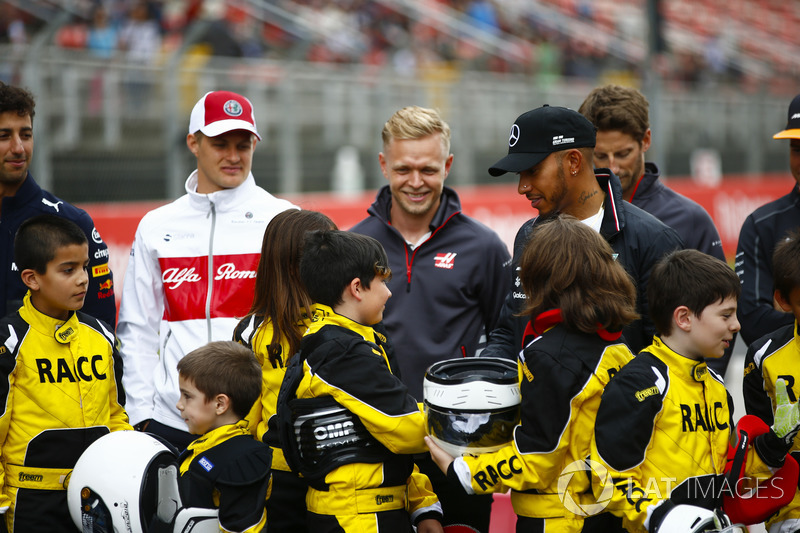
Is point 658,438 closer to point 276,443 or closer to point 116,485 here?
point 276,443

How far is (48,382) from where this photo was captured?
388 cm

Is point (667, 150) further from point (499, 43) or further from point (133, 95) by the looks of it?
point (133, 95)

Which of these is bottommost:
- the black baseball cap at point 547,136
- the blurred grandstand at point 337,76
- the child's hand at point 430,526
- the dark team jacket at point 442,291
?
the child's hand at point 430,526

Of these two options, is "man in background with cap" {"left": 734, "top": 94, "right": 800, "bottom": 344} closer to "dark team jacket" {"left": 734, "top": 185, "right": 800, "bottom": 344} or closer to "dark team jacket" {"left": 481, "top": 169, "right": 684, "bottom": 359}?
"dark team jacket" {"left": 734, "top": 185, "right": 800, "bottom": 344}

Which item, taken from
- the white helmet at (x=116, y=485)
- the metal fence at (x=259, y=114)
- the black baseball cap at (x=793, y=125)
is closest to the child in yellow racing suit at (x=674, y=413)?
the black baseball cap at (x=793, y=125)

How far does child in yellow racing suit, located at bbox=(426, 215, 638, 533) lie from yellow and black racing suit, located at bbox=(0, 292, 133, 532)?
160 cm

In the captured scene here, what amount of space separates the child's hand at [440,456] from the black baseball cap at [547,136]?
4.04ft

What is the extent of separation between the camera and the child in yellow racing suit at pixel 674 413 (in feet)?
10.3

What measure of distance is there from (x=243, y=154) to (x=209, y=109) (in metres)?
0.28

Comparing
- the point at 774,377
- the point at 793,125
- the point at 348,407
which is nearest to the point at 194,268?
the point at 348,407

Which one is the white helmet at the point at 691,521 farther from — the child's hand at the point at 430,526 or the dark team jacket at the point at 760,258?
the dark team jacket at the point at 760,258

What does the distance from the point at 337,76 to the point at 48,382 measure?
9.30 meters

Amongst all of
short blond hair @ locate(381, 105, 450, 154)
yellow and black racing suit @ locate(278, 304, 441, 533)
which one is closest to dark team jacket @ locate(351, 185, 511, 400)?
short blond hair @ locate(381, 105, 450, 154)

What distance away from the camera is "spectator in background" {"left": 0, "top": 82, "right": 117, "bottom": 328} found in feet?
14.5
